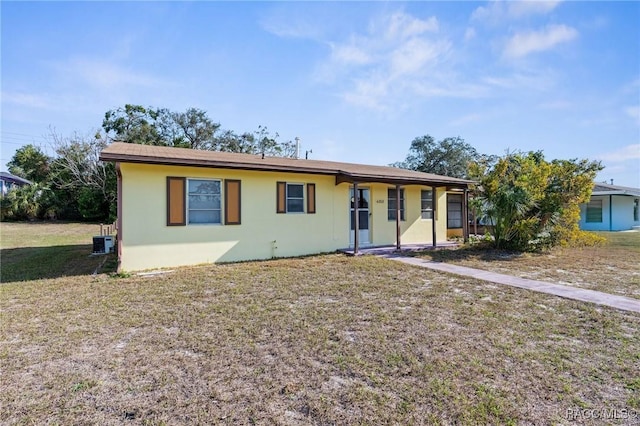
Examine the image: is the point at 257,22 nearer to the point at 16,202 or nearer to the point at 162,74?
the point at 162,74

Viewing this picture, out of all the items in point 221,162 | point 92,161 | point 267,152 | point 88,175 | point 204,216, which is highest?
point 267,152

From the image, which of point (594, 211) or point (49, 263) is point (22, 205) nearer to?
point (49, 263)

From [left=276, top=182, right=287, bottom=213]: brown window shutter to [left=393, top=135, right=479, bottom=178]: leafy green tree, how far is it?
29.8 m

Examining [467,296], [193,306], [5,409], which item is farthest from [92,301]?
[467,296]

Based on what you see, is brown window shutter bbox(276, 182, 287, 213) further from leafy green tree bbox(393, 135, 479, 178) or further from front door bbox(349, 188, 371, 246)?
leafy green tree bbox(393, 135, 479, 178)

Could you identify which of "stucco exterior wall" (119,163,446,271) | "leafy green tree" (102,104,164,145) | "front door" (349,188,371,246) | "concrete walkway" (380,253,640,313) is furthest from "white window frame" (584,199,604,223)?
"leafy green tree" (102,104,164,145)

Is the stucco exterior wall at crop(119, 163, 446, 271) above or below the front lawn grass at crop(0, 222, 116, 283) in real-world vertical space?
above

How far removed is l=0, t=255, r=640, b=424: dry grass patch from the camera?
2.58m

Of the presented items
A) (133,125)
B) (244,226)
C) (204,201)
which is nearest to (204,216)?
(204,201)

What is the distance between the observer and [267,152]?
107 ft

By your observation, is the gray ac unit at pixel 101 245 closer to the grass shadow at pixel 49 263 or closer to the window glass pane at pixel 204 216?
the grass shadow at pixel 49 263

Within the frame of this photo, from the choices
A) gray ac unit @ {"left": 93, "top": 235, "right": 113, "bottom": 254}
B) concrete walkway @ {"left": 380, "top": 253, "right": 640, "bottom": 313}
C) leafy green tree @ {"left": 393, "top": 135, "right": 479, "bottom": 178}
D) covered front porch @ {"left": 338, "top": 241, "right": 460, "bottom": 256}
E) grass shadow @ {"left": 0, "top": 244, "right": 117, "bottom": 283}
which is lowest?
concrete walkway @ {"left": 380, "top": 253, "right": 640, "bottom": 313}

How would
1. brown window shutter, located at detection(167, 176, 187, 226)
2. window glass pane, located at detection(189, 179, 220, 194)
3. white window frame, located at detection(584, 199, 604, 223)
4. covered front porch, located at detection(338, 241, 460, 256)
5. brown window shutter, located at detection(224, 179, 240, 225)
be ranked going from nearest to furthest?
1. brown window shutter, located at detection(167, 176, 187, 226)
2. window glass pane, located at detection(189, 179, 220, 194)
3. brown window shutter, located at detection(224, 179, 240, 225)
4. covered front porch, located at detection(338, 241, 460, 256)
5. white window frame, located at detection(584, 199, 604, 223)

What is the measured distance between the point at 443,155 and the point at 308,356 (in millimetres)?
36636
